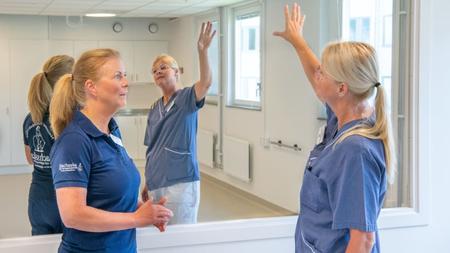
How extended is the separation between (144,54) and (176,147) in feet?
5.11

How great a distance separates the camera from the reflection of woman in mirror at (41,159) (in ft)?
6.92

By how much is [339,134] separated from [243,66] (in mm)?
3216

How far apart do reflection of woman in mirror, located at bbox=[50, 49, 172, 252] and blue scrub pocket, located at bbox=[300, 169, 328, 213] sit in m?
0.42

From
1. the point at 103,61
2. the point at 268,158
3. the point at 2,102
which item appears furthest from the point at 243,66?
the point at 103,61

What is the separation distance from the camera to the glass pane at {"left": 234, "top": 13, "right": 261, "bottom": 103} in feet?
15.0

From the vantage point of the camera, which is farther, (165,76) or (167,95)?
(165,76)

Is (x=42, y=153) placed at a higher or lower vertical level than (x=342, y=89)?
lower

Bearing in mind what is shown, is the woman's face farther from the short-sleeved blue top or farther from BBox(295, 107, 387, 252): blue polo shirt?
BBox(295, 107, 387, 252): blue polo shirt

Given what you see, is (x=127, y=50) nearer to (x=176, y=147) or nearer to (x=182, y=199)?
(x=176, y=147)

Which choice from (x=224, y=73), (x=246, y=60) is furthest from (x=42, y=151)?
(x=246, y=60)

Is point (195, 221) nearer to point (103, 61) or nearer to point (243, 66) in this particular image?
point (103, 61)

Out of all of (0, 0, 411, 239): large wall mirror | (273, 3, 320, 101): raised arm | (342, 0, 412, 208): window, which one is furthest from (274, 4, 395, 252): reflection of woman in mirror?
(0, 0, 411, 239): large wall mirror

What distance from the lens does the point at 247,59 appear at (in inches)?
185

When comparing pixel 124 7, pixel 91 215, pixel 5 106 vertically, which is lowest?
pixel 91 215
